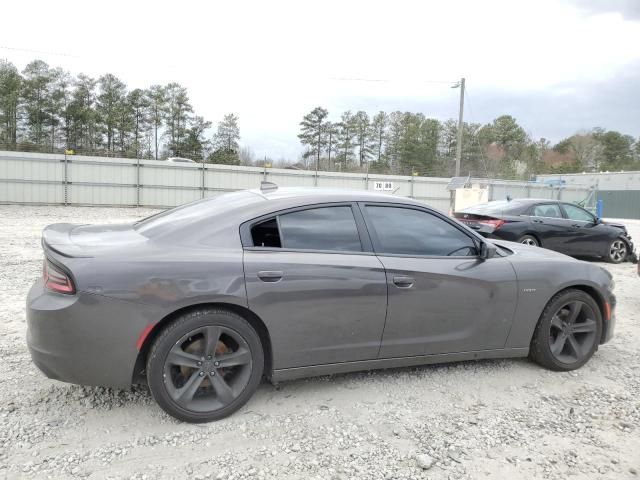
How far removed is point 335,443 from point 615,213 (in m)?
40.3

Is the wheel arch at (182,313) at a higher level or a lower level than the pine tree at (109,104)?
lower

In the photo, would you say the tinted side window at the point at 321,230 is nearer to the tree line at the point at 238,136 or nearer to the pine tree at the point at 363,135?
the tree line at the point at 238,136

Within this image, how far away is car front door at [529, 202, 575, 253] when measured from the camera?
9.30 meters

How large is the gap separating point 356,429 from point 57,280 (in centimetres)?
200

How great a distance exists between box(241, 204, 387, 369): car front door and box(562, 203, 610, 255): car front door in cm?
817

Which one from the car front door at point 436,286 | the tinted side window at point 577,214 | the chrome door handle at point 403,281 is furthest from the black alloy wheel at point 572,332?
the tinted side window at point 577,214

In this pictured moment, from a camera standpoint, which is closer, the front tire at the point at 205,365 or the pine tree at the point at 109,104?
the front tire at the point at 205,365

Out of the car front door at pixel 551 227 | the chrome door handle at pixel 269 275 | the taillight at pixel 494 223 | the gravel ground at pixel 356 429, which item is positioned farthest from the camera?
the car front door at pixel 551 227

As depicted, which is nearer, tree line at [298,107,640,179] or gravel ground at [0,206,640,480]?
gravel ground at [0,206,640,480]

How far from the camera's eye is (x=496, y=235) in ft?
29.7

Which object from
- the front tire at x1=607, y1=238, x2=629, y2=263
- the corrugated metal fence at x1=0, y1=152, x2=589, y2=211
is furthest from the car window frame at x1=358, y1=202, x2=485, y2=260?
the corrugated metal fence at x1=0, y1=152, x2=589, y2=211

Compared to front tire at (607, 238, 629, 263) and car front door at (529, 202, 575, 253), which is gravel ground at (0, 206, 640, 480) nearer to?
car front door at (529, 202, 575, 253)

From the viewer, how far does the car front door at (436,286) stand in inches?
126

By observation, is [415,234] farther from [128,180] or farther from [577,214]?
[128,180]
